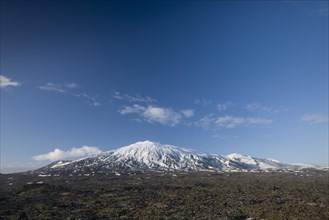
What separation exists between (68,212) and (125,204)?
9.27 meters

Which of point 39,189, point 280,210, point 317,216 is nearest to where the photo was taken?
point 317,216

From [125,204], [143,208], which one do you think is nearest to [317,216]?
[143,208]

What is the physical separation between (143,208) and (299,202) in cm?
2167

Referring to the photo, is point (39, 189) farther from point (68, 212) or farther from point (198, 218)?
point (198, 218)

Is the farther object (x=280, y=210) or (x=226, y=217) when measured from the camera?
(x=280, y=210)

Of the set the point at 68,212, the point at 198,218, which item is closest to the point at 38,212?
the point at 68,212

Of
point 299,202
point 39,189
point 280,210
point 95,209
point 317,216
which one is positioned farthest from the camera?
point 39,189

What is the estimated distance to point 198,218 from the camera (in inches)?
1383

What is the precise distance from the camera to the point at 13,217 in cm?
3631

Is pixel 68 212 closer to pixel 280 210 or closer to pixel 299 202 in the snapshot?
pixel 280 210

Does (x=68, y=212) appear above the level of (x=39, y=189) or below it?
below

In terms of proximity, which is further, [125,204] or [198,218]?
[125,204]

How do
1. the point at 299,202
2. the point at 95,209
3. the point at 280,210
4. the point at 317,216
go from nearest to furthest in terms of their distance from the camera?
the point at 317,216, the point at 280,210, the point at 95,209, the point at 299,202

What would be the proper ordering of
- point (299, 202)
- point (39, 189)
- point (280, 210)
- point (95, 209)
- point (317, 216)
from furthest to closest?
point (39, 189) → point (299, 202) → point (95, 209) → point (280, 210) → point (317, 216)
